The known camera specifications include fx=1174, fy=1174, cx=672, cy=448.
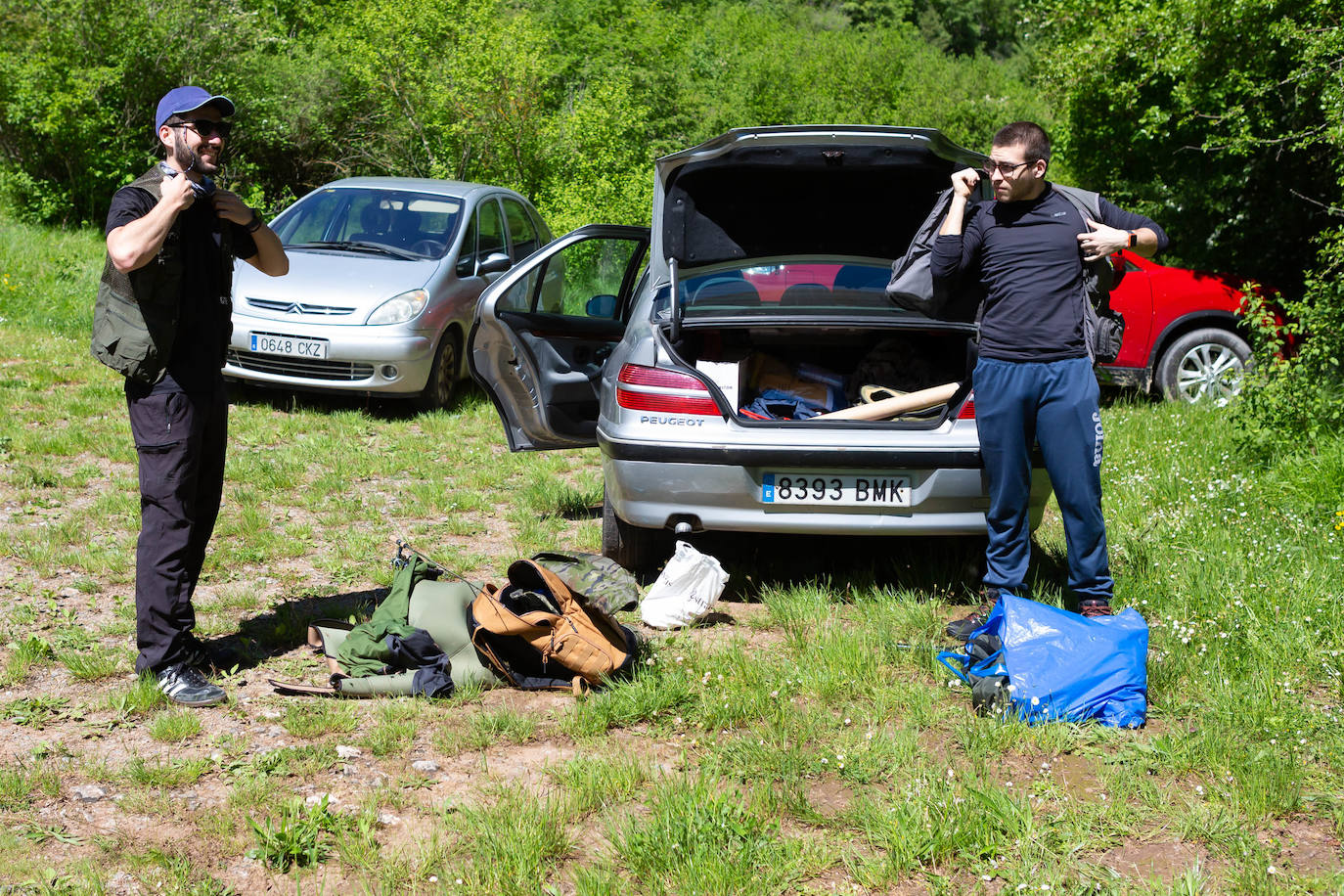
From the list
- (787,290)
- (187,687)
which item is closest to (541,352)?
(787,290)

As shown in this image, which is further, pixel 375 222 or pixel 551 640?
pixel 375 222

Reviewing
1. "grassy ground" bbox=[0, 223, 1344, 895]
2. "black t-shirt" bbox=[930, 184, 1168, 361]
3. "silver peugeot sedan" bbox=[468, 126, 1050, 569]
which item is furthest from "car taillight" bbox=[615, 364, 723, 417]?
"black t-shirt" bbox=[930, 184, 1168, 361]

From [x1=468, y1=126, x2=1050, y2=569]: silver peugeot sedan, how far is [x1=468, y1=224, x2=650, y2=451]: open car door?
0.4 inches

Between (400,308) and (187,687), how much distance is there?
5.07m

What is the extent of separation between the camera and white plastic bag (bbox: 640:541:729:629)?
15.8 feet

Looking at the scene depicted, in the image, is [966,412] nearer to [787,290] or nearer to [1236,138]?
[787,290]

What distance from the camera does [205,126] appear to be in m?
3.91

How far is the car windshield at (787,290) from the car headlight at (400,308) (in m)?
3.69

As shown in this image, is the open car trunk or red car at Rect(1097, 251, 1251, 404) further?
red car at Rect(1097, 251, 1251, 404)

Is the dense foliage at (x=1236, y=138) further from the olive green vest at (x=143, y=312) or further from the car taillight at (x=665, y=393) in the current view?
the olive green vest at (x=143, y=312)

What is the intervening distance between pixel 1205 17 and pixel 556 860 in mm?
9454

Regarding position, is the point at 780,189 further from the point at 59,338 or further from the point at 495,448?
the point at 59,338

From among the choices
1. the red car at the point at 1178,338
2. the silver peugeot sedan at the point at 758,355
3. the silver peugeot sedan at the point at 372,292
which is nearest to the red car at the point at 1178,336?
the red car at the point at 1178,338

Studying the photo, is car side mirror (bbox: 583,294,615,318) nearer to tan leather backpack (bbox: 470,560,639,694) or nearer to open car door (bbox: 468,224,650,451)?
open car door (bbox: 468,224,650,451)
